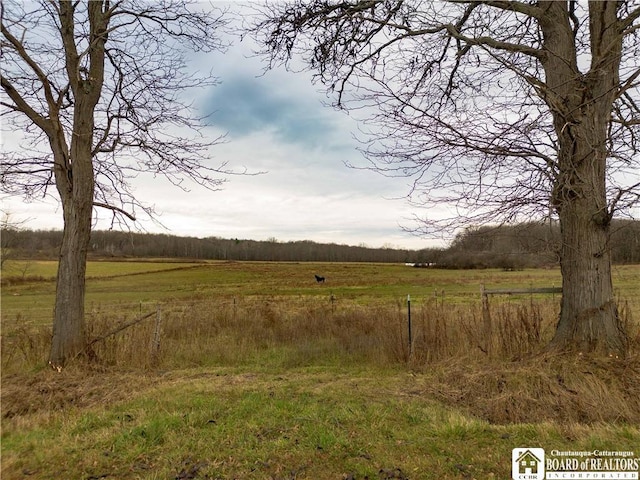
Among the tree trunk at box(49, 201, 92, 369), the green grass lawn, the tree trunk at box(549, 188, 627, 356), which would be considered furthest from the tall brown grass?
the green grass lawn

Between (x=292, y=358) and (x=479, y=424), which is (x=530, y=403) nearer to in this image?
(x=479, y=424)

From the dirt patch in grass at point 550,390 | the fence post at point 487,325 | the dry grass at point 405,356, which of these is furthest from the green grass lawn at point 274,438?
the fence post at point 487,325

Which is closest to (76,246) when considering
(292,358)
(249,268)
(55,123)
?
(55,123)

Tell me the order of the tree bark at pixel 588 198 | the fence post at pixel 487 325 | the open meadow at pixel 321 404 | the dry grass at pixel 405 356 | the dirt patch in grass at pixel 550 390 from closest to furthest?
1. the open meadow at pixel 321 404
2. the dirt patch in grass at pixel 550 390
3. the dry grass at pixel 405 356
4. the tree bark at pixel 588 198
5. the fence post at pixel 487 325

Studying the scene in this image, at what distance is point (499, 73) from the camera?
19.9 ft

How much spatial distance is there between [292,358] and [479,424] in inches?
180

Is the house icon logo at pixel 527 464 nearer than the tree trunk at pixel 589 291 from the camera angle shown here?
Yes

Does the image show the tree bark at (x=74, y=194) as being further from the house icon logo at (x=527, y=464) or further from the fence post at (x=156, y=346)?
the house icon logo at (x=527, y=464)

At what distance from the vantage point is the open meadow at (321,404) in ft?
11.1

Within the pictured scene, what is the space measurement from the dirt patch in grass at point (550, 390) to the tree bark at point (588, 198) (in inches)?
16.6

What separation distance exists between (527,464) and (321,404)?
2362mm

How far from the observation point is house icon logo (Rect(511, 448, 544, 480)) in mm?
3129

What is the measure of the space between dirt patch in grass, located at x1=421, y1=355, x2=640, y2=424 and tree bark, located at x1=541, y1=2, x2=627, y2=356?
1.39ft

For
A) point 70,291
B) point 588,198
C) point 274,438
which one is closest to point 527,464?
point 274,438
